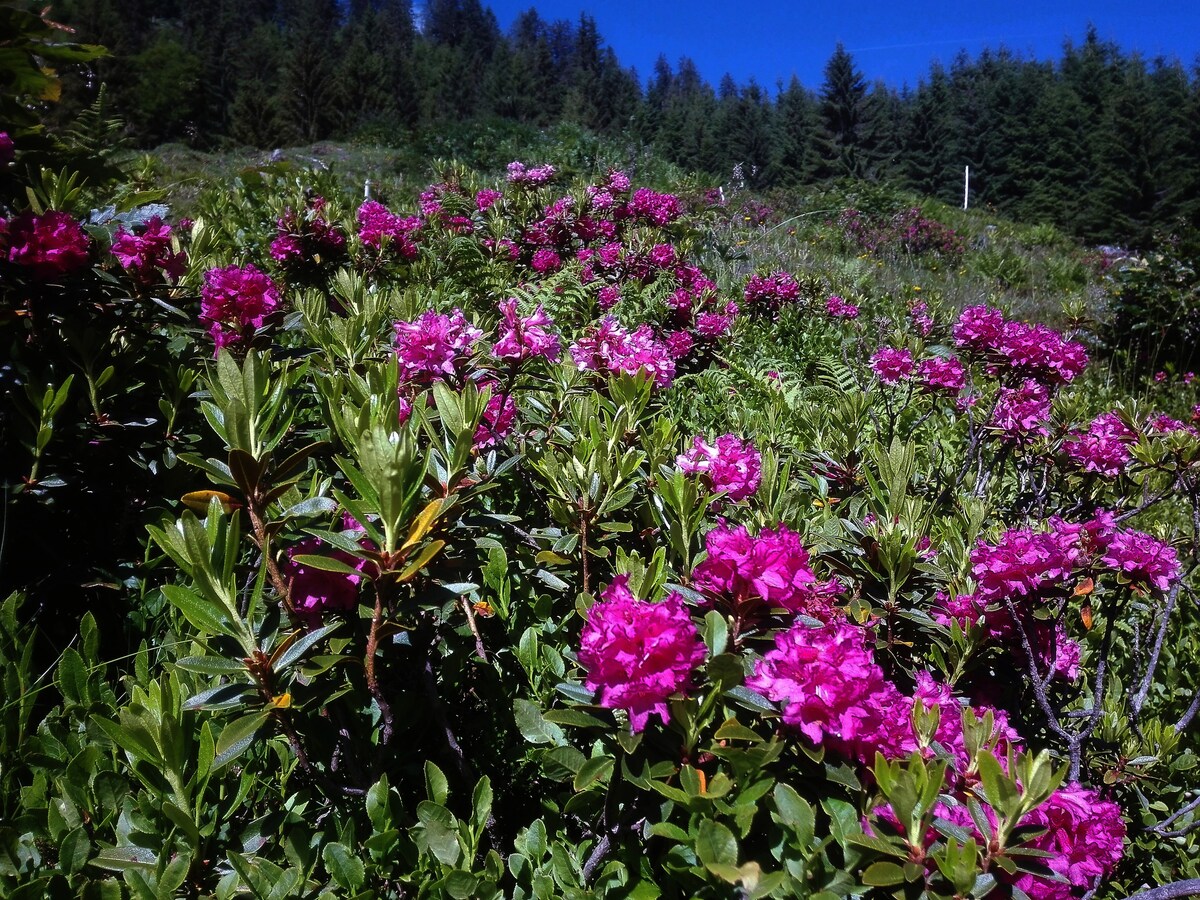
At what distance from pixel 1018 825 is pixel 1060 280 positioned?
15.0m

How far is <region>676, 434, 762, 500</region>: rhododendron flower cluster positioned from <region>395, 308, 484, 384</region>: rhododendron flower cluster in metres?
0.59

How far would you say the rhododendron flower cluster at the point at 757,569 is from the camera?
102 centimetres

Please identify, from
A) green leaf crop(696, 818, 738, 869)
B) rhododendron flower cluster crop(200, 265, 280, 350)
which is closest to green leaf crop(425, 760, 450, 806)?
green leaf crop(696, 818, 738, 869)

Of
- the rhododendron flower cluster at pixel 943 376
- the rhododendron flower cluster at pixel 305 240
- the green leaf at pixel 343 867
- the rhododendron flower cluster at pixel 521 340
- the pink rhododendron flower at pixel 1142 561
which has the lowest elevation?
the green leaf at pixel 343 867

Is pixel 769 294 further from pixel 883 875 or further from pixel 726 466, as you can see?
pixel 883 875

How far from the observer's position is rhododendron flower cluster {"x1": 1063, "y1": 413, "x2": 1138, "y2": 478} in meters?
2.12

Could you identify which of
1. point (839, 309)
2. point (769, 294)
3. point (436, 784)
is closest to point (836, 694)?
point (436, 784)

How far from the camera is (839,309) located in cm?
538

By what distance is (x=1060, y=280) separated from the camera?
13055mm

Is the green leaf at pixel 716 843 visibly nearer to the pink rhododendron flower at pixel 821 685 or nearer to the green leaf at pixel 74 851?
the pink rhododendron flower at pixel 821 685

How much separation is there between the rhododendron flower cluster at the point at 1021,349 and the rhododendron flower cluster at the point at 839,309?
281 cm

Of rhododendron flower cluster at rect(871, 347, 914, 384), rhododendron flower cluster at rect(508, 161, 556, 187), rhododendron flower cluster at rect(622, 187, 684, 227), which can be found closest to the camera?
rhododendron flower cluster at rect(871, 347, 914, 384)

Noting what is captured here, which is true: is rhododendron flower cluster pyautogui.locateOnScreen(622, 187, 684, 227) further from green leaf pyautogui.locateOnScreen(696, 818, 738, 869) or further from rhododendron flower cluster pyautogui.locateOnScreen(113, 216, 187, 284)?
green leaf pyautogui.locateOnScreen(696, 818, 738, 869)

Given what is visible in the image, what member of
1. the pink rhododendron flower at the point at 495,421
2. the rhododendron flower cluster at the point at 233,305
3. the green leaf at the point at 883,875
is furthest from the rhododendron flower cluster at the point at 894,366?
the green leaf at the point at 883,875
